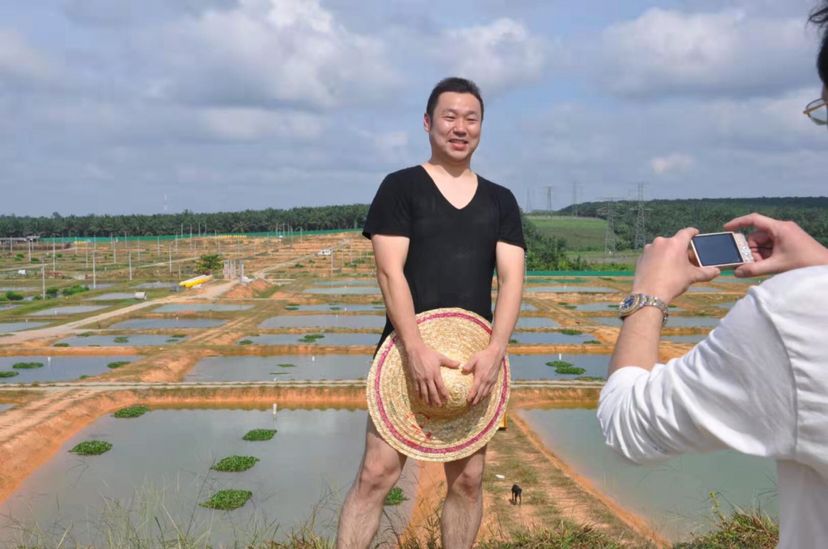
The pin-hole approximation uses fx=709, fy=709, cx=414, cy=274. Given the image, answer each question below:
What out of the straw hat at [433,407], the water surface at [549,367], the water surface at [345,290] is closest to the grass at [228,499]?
the straw hat at [433,407]

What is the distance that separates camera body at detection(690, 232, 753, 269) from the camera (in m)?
1.35

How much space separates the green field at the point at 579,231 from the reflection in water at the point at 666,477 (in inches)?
2511

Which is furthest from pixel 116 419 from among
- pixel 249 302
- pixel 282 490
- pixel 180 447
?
pixel 249 302

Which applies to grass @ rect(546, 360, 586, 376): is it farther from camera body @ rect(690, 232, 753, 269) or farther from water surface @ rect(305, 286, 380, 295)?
water surface @ rect(305, 286, 380, 295)

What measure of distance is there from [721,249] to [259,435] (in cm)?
1257

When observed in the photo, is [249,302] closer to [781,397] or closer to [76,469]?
[76,469]

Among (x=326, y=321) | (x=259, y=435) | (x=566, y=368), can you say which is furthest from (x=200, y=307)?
(x=259, y=435)

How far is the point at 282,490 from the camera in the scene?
1072 centimetres

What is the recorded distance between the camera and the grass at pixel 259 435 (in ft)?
42.6

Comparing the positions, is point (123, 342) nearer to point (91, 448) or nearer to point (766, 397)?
point (91, 448)

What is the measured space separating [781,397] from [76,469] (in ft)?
41.1

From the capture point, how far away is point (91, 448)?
40.2ft

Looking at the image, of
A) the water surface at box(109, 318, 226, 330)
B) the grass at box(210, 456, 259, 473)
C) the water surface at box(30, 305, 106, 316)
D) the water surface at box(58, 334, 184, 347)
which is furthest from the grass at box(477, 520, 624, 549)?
the water surface at box(30, 305, 106, 316)

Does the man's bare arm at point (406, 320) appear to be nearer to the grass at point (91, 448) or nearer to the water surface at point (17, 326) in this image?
the grass at point (91, 448)
